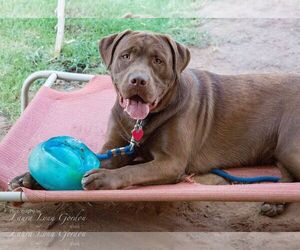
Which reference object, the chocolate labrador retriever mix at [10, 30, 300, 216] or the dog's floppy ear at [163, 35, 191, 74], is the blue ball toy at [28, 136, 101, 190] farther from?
the dog's floppy ear at [163, 35, 191, 74]

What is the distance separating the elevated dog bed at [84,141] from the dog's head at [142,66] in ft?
1.59

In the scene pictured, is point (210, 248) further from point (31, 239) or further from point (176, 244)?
point (31, 239)

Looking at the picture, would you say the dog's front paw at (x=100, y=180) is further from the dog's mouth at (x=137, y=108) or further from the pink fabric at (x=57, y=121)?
the pink fabric at (x=57, y=121)

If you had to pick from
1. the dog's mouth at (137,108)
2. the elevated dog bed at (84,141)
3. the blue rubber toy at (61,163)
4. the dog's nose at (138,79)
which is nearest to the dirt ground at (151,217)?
the elevated dog bed at (84,141)

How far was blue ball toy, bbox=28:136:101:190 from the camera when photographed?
2.99m

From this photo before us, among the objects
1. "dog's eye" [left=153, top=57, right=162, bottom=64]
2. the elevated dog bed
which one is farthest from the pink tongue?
the elevated dog bed

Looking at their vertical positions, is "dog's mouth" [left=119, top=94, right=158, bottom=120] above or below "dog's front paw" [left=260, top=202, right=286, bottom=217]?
above

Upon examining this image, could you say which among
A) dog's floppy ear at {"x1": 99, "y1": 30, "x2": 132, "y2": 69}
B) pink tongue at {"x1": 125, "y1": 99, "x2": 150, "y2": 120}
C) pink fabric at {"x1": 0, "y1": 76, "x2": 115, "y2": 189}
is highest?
dog's floppy ear at {"x1": 99, "y1": 30, "x2": 132, "y2": 69}

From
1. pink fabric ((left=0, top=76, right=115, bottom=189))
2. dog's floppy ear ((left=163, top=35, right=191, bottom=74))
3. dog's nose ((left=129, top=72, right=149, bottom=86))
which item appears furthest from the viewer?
pink fabric ((left=0, top=76, right=115, bottom=189))

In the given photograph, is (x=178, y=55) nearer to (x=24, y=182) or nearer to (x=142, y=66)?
(x=142, y=66)

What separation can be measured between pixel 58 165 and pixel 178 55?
0.92 metres

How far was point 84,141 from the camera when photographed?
3.84m

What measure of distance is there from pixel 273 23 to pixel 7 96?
3.05 m

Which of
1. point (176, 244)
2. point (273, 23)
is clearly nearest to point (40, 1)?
point (273, 23)
